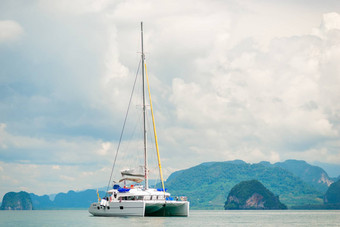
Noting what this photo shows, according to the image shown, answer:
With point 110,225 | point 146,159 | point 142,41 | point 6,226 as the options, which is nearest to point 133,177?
point 146,159

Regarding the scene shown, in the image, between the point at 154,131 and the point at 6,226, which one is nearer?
the point at 154,131

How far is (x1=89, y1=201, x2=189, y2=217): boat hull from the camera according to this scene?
207ft

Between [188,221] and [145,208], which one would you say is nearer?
[145,208]

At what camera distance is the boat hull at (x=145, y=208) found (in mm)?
63156

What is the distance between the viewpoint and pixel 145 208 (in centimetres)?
6431

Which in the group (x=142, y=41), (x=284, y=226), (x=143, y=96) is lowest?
(x=284, y=226)

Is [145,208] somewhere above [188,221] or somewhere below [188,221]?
above

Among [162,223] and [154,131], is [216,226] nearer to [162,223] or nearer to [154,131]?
[162,223]

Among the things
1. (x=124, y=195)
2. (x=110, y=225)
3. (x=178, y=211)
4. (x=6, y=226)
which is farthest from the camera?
(x=6, y=226)

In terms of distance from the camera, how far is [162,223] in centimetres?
6038

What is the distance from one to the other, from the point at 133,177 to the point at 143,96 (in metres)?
11.8

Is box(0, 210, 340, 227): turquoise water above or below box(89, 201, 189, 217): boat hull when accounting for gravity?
below

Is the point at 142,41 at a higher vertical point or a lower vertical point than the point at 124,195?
higher

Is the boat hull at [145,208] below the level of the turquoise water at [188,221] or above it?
above
